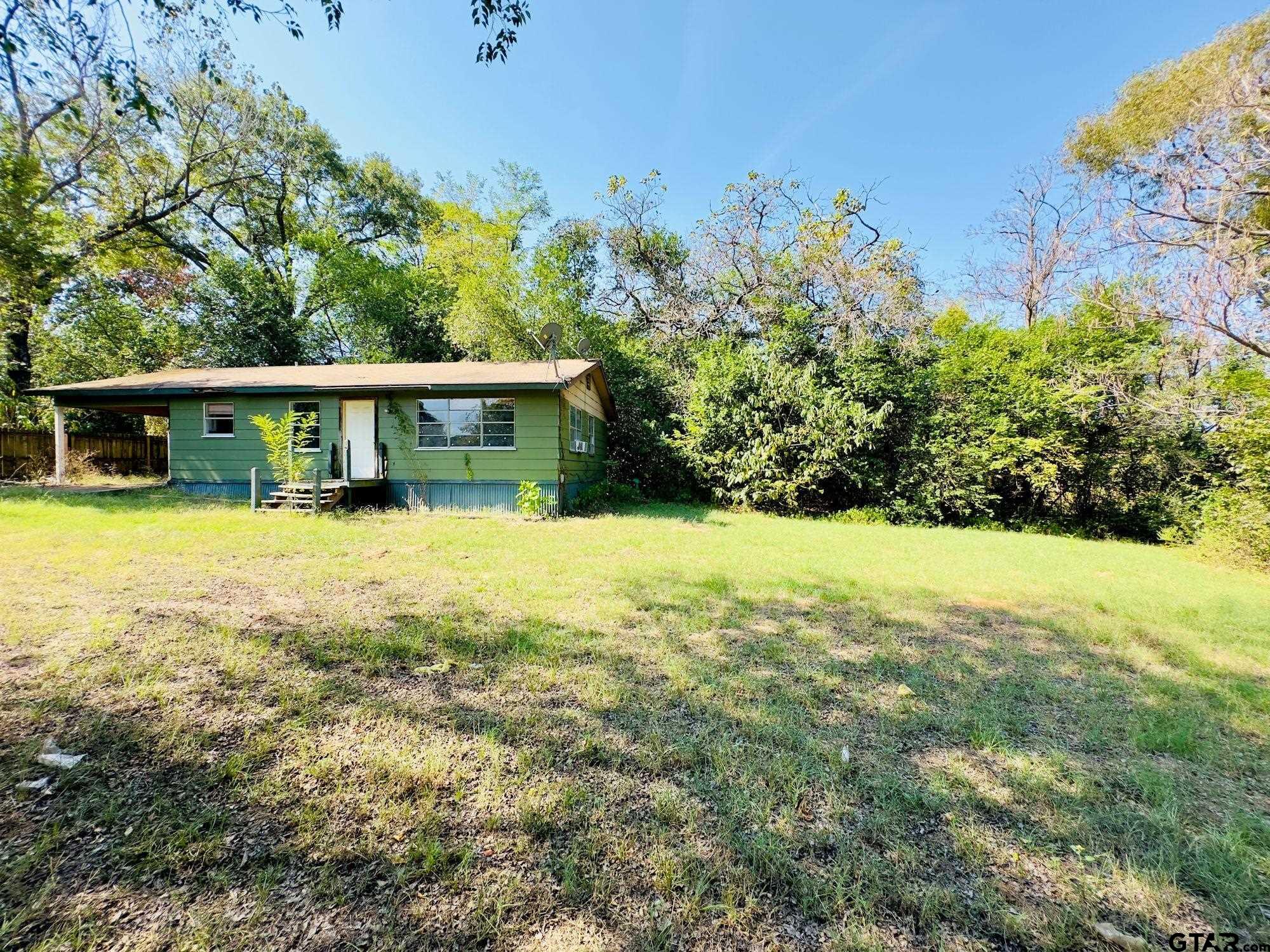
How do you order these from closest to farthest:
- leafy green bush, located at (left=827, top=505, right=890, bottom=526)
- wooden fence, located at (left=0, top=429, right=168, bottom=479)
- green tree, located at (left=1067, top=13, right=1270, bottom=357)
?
1. green tree, located at (left=1067, top=13, right=1270, bottom=357)
2. leafy green bush, located at (left=827, top=505, right=890, bottom=526)
3. wooden fence, located at (left=0, top=429, right=168, bottom=479)

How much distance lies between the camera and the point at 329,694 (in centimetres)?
293

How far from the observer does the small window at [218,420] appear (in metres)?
12.0

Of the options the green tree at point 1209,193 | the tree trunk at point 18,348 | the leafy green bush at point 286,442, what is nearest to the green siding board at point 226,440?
the leafy green bush at point 286,442

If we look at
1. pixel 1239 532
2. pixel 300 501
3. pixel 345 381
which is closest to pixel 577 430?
pixel 345 381

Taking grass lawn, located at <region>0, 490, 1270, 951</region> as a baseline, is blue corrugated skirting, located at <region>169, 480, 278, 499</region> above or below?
above

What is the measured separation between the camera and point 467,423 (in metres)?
11.5

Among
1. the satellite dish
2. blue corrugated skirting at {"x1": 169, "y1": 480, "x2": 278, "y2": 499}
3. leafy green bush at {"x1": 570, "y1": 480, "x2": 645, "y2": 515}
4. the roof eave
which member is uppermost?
the satellite dish

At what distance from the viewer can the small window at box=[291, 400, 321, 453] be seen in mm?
11680

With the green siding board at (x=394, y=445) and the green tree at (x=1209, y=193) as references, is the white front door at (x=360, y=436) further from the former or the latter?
the green tree at (x=1209, y=193)

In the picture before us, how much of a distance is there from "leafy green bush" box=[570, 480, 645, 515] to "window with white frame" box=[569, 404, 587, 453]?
3.82 ft

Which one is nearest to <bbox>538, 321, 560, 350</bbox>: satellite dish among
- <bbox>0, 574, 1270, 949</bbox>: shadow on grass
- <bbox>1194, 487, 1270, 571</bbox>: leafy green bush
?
<bbox>0, 574, 1270, 949</bbox>: shadow on grass

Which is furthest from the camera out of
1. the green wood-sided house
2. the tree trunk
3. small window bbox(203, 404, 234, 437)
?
the tree trunk

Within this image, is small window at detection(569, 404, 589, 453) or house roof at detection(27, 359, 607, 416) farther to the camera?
small window at detection(569, 404, 589, 453)

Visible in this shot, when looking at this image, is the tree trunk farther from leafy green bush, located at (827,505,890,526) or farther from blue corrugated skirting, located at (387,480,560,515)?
leafy green bush, located at (827,505,890,526)
